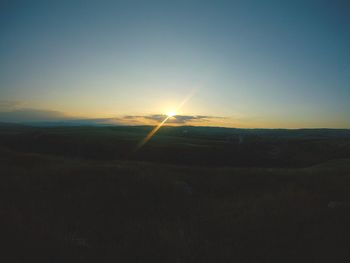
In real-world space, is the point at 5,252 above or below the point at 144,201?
above

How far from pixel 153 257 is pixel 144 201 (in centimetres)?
558

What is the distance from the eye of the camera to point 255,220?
8.20m

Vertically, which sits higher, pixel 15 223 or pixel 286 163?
pixel 15 223

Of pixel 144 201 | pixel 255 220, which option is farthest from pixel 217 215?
pixel 144 201

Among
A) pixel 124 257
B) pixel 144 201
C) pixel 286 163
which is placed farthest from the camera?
pixel 286 163

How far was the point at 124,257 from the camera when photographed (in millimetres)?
5430

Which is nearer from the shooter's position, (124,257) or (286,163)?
(124,257)

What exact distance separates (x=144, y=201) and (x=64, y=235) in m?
5.04

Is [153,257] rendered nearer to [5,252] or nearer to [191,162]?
[5,252]

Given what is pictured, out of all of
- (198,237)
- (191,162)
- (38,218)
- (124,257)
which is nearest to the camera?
(124,257)

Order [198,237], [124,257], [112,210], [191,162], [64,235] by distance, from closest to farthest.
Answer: [124,257], [64,235], [198,237], [112,210], [191,162]

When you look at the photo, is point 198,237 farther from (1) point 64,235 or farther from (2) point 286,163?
(2) point 286,163

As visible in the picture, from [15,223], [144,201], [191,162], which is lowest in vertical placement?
[191,162]

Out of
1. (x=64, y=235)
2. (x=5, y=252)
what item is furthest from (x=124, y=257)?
(x=5, y=252)
